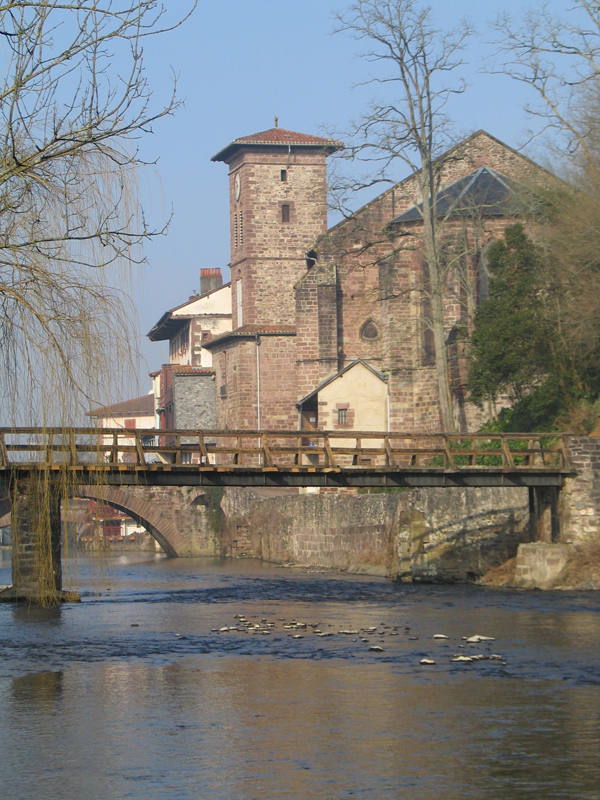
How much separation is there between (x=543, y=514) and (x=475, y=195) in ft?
65.5

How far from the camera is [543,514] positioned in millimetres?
32938

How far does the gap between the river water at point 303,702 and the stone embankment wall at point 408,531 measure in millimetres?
6906

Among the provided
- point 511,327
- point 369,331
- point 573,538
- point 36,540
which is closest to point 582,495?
point 573,538

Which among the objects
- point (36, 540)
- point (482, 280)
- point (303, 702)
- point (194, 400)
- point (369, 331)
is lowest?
point (303, 702)

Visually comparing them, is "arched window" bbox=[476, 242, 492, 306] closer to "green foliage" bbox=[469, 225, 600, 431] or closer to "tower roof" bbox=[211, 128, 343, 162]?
"green foliage" bbox=[469, 225, 600, 431]

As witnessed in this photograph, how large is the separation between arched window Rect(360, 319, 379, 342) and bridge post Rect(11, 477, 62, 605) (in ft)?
106

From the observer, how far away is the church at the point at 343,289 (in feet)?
162

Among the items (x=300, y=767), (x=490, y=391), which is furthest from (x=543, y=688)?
(x=490, y=391)

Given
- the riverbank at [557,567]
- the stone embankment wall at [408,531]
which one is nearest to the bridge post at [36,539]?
the riverbank at [557,567]

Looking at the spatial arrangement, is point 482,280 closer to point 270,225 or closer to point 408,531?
point 408,531

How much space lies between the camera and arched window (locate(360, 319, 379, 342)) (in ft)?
196

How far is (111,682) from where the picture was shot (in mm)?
17094

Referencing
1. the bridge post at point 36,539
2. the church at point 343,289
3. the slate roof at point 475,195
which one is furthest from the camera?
the church at point 343,289

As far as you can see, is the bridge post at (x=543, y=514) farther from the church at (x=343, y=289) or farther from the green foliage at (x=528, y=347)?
the church at (x=343, y=289)
